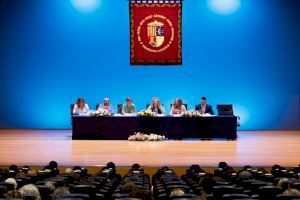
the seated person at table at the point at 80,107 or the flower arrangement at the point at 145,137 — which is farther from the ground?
the seated person at table at the point at 80,107

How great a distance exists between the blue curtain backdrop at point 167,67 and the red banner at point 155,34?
0.21m

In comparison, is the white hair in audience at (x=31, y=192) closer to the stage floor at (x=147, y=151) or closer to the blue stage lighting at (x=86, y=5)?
the stage floor at (x=147, y=151)

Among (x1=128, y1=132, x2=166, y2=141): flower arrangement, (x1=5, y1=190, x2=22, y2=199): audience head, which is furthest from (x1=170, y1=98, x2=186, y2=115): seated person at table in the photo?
(x1=5, y1=190, x2=22, y2=199): audience head

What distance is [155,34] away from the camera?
16.9 m

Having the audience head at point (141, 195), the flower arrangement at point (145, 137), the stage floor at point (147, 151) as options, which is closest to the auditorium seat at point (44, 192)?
the audience head at point (141, 195)

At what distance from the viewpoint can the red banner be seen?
657 inches

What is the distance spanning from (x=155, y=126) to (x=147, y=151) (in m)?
2.41

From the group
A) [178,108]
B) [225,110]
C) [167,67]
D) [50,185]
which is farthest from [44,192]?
[167,67]

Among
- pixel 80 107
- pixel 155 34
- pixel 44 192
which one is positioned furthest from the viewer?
pixel 155 34

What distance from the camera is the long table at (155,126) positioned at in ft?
43.8

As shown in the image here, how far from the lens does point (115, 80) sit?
16953mm

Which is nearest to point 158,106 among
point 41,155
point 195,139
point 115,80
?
point 195,139

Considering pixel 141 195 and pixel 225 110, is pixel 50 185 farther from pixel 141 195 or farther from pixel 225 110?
pixel 225 110

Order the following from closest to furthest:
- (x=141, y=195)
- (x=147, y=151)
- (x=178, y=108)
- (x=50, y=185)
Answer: (x=141, y=195) → (x=50, y=185) → (x=147, y=151) → (x=178, y=108)
